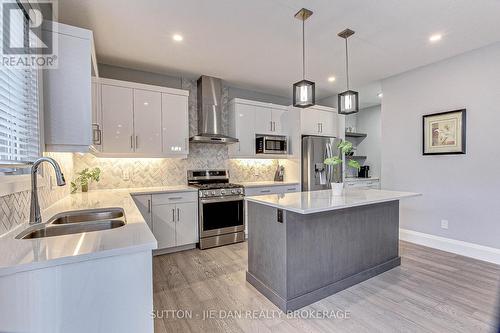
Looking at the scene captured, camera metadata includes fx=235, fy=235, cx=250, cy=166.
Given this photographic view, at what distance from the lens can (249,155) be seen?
4262 mm

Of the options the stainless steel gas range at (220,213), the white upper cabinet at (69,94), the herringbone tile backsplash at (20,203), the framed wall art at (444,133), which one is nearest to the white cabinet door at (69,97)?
the white upper cabinet at (69,94)

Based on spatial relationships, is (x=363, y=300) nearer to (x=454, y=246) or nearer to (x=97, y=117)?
(x=454, y=246)

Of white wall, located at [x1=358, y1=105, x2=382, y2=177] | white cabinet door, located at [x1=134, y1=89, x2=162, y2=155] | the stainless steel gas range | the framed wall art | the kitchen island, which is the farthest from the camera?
white wall, located at [x1=358, y1=105, x2=382, y2=177]

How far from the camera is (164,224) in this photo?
10.6 feet

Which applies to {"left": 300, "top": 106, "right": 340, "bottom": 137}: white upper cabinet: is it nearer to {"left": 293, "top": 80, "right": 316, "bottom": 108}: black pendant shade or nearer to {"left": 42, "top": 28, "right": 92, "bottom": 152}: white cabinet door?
{"left": 293, "top": 80, "right": 316, "bottom": 108}: black pendant shade

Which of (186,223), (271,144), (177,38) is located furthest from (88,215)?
(271,144)

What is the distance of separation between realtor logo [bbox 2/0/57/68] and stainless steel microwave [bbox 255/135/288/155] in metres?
3.03

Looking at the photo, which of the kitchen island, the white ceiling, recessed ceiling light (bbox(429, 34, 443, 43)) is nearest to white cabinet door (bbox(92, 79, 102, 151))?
the white ceiling

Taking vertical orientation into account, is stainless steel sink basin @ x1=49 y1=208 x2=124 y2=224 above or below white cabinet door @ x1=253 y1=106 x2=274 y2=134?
below

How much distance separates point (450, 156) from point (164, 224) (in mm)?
4103

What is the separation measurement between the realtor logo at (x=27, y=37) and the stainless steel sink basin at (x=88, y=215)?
102 cm

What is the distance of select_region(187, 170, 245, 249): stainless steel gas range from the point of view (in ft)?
11.4

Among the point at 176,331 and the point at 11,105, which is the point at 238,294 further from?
the point at 11,105

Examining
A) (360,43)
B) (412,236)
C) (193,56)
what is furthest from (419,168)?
A: (193,56)
